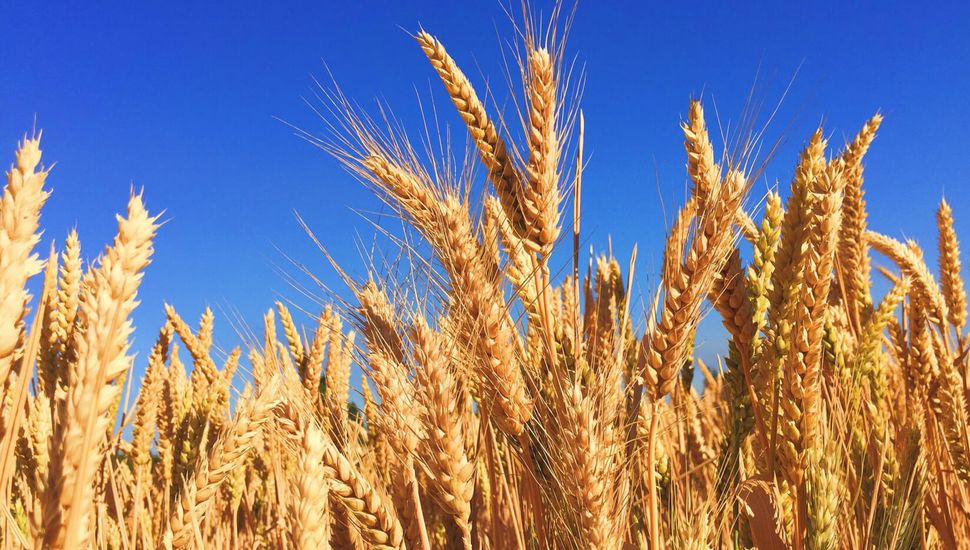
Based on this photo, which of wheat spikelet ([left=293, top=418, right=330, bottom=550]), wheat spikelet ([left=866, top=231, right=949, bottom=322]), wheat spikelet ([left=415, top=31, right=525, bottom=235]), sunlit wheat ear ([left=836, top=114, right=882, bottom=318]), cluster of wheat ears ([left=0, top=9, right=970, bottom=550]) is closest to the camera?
wheat spikelet ([left=293, top=418, right=330, bottom=550])

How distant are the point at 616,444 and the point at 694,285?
0.36 m

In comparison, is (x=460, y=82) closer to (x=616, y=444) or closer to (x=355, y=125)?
(x=355, y=125)

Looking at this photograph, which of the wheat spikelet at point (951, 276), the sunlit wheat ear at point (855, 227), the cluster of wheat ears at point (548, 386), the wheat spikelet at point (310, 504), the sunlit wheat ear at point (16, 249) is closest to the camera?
the sunlit wheat ear at point (16, 249)

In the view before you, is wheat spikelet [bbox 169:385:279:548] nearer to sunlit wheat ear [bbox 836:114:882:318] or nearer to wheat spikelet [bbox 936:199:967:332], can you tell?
sunlit wheat ear [bbox 836:114:882:318]

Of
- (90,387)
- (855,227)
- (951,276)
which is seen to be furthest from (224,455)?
(951,276)

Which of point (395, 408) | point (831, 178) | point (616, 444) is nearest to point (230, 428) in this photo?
point (395, 408)

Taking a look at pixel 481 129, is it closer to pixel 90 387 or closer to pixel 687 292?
pixel 687 292

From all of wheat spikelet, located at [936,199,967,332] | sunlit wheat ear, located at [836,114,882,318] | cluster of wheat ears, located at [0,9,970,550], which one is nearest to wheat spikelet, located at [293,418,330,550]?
cluster of wheat ears, located at [0,9,970,550]

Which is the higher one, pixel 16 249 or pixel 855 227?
pixel 855 227

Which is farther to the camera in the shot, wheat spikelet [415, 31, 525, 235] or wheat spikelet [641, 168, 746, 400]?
wheat spikelet [415, 31, 525, 235]

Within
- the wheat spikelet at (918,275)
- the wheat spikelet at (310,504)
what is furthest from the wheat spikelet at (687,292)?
the wheat spikelet at (918,275)

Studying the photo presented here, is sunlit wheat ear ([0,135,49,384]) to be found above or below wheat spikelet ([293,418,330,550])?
above

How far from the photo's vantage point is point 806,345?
140 cm

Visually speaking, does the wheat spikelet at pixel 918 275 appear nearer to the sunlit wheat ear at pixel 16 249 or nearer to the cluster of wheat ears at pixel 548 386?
the cluster of wheat ears at pixel 548 386
